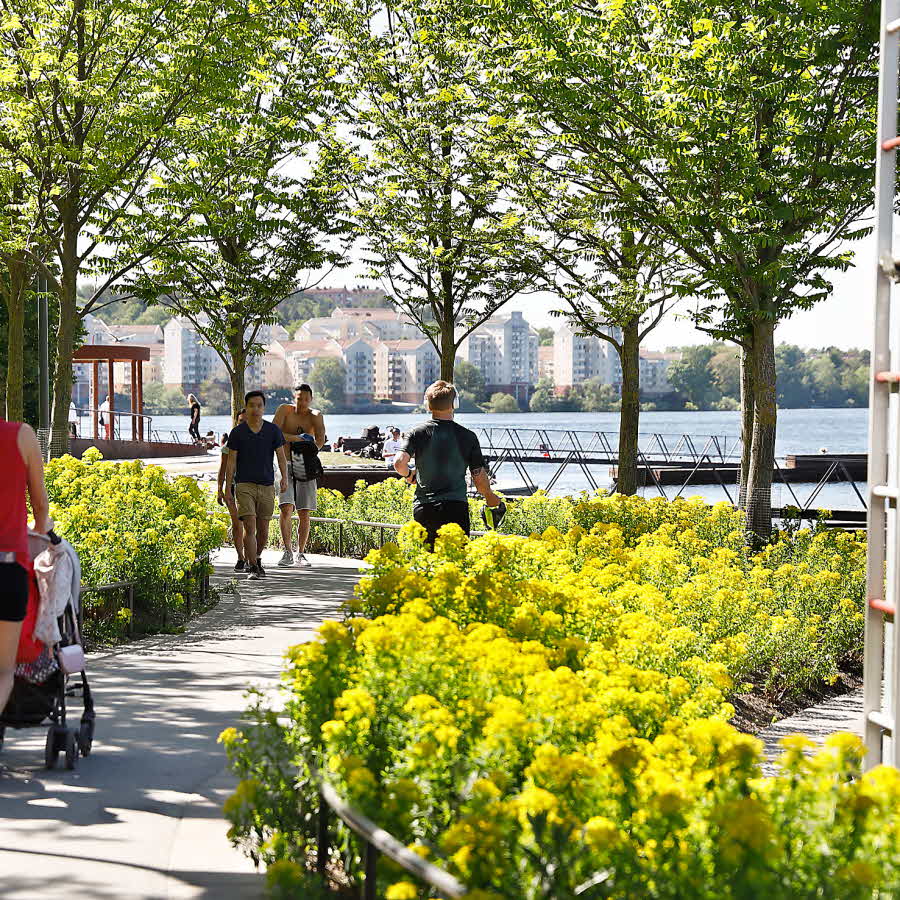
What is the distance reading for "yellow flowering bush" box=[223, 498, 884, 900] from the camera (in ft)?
9.70

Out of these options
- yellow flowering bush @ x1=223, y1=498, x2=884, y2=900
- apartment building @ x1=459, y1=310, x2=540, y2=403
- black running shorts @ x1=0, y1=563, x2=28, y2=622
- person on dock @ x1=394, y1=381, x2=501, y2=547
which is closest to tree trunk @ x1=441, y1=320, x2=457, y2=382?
person on dock @ x1=394, y1=381, x2=501, y2=547

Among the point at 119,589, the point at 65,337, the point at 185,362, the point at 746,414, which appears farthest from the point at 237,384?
the point at 185,362

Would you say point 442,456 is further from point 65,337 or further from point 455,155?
point 455,155

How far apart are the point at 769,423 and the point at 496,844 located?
9994 mm

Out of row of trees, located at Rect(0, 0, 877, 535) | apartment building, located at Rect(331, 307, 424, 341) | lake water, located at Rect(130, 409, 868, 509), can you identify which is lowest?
lake water, located at Rect(130, 409, 868, 509)

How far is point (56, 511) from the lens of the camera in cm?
941

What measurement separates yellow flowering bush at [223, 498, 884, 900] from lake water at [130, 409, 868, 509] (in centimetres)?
466

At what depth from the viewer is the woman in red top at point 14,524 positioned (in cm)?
524

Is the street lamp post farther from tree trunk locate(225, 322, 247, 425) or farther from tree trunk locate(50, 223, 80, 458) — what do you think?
tree trunk locate(225, 322, 247, 425)

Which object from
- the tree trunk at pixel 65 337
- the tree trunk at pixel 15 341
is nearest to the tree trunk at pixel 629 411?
Answer: the tree trunk at pixel 65 337

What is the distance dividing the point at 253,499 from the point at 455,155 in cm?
730

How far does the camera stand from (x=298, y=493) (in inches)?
531

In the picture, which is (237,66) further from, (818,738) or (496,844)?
(496,844)

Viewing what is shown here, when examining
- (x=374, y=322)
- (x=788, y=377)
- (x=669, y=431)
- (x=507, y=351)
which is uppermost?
(x=374, y=322)
